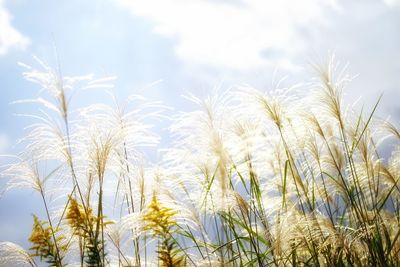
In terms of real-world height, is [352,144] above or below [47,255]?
above

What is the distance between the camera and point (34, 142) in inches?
128

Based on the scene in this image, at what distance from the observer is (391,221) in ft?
11.8

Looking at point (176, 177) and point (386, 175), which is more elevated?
point (176, 177)

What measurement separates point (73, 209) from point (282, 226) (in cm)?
105

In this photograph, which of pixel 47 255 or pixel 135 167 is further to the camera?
pixel 135 167

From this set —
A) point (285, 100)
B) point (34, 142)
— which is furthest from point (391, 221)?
point (34, 142)

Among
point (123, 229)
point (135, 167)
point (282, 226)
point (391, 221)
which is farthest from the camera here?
point (391, 221)

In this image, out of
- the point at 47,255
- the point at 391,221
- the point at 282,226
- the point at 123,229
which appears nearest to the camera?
the point at 282,226

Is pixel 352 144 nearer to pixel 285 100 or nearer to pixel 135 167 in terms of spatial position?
pixel 285 100

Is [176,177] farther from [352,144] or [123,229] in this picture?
[352,144]

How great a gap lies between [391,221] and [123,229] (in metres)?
1.86

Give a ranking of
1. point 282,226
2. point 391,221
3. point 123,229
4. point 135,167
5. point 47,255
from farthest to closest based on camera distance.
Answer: point 391,221 → point 135,167 → point 123,229 → point 47,255 → point 282,226

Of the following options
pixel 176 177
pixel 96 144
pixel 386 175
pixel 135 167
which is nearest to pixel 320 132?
pixel 386 175

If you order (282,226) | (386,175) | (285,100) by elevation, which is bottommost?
(282,226)
